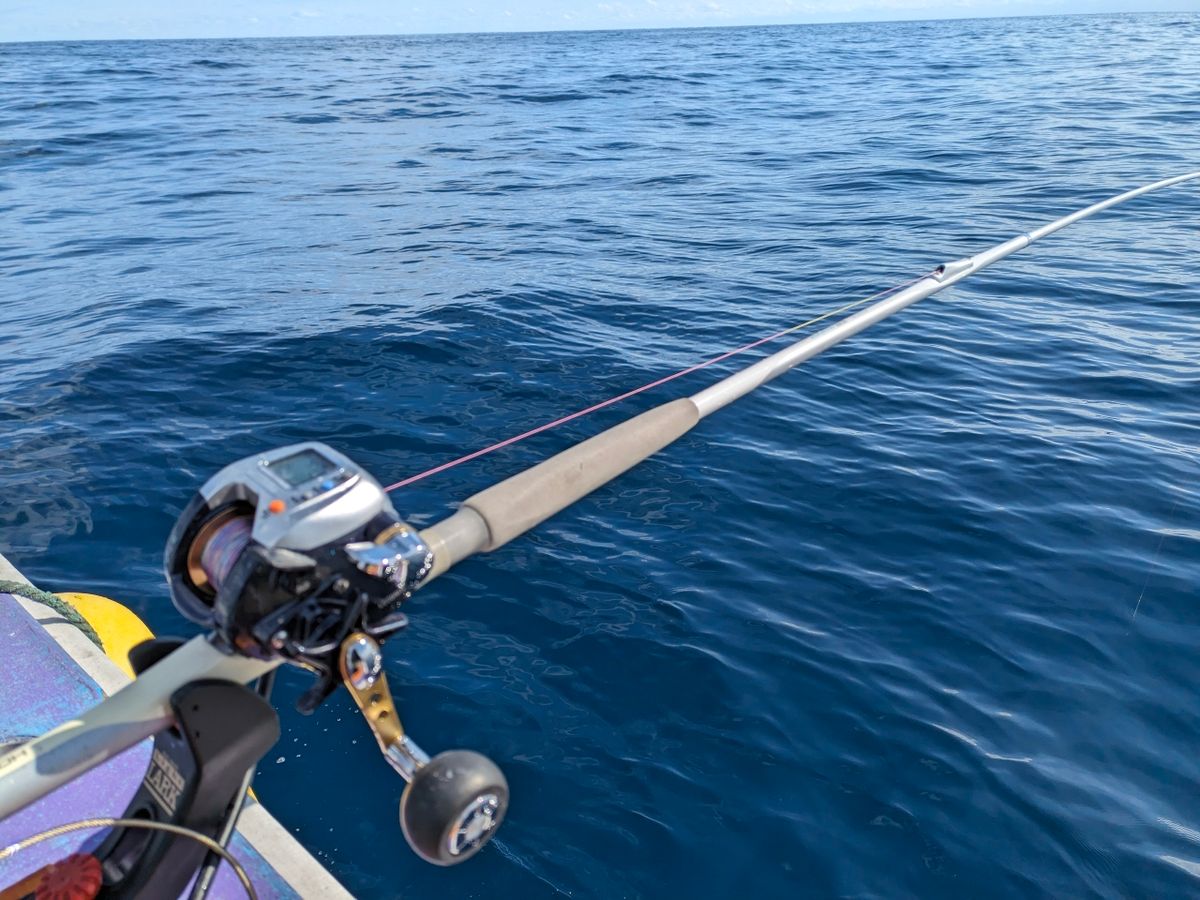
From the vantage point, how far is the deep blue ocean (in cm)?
350

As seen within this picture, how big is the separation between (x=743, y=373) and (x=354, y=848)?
6.77ft

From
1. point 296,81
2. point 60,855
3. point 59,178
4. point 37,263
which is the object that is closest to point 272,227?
point 37,263

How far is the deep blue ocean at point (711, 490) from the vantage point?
11.5ft

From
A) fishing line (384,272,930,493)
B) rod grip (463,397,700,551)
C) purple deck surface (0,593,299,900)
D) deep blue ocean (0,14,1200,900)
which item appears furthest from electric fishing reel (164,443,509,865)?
deep blue ocean (0,14,1200,900)

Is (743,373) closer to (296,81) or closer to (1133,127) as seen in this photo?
(1133,127)

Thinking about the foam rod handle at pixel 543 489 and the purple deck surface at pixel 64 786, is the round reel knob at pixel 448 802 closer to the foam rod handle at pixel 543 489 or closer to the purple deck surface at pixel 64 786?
the foam rod handle at pixel 543 489

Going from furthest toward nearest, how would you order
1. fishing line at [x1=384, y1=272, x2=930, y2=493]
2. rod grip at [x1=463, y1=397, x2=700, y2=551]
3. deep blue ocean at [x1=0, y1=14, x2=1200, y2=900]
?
1. deep blue ocean at [x1=0, y1=14, x2=1200, y2=900]
2. fishing line at [x1=384, y1=272, x2=930, y2=493]
3. rod grip at [x1=463, y1=397, x2=700, y2=551]

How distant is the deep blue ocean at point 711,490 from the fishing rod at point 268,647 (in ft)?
5.79

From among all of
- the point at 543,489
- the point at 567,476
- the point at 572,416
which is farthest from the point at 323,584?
the point at 572,416

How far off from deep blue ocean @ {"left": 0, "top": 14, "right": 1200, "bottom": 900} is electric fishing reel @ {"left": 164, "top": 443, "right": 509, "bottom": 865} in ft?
5.94

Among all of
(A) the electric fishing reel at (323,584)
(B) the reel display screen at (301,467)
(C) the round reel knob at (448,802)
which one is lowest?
(C) the round reel knob at (448,802)

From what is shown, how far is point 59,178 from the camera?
15.9 m

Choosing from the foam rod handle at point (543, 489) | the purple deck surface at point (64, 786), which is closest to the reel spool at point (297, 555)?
the foam rod handle at point (543, 489)

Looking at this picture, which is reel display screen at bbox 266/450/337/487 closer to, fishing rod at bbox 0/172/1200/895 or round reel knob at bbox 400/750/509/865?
fishing rod at bbox 0/172/1200/895
